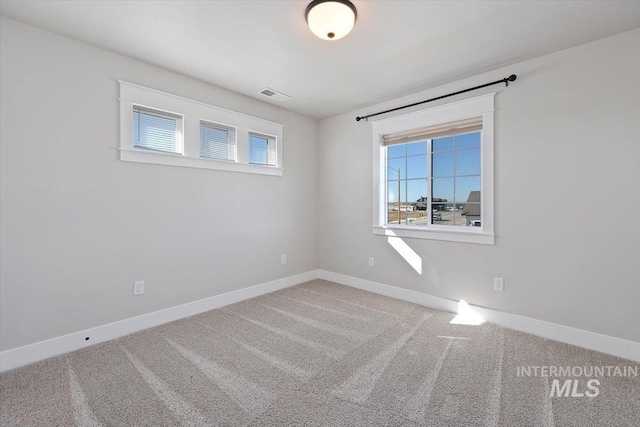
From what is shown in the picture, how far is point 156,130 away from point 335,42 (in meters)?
1.95

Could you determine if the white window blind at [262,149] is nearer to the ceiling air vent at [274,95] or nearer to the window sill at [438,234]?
the ceiling air vent at [274,95]

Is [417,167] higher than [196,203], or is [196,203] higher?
[417,167]

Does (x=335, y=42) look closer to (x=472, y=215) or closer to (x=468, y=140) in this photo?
(x=468, y=140)

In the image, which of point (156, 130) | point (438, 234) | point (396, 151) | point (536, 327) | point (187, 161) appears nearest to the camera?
point (536, 327)

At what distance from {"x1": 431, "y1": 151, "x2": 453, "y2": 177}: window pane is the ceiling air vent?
6.57 feet

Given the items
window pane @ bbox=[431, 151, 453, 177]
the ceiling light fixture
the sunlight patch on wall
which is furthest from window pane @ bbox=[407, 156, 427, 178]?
the ceiling light fixture

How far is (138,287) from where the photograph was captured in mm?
2668

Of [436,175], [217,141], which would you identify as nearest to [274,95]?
[217,141]

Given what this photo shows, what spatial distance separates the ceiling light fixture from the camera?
181 centimetres

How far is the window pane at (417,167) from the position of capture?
3461mm

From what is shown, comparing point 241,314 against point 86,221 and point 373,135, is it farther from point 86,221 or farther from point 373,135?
point 373,135

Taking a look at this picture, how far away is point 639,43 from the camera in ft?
6.99

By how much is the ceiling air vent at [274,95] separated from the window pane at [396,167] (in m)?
1.63

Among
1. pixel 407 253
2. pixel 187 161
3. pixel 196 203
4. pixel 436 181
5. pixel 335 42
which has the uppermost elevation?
pixel 335 42
